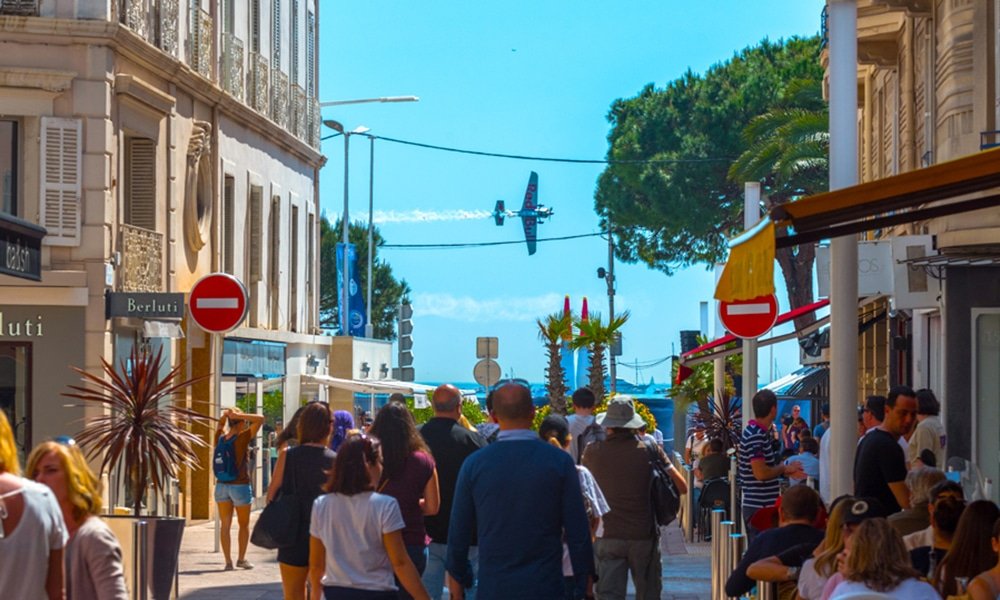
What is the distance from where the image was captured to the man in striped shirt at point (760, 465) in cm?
1452

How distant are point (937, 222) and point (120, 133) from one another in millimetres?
10881

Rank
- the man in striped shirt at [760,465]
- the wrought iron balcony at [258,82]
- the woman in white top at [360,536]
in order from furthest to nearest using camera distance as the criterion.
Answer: the wrought iron balcony at [258,82] → the man in striped shirt at [760,465] → the woman in white top at [360,536]

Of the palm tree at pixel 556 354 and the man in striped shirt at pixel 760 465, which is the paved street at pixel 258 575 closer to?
the man in striped shirt at pixel 760 465

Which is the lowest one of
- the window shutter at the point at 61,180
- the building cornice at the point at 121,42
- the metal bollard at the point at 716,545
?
the metal bollard at the point at 716,545

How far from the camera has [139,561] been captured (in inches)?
458


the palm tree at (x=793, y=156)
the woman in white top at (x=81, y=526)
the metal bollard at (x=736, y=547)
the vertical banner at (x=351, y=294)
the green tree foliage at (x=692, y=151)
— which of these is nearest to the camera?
the woman in white top at (x=81, y=526)

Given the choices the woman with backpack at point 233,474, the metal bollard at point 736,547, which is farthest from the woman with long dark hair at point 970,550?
the woman with backpack at point 233,474

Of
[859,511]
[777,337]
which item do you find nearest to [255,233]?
[777,337]

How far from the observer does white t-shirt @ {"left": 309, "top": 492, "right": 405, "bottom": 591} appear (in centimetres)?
928

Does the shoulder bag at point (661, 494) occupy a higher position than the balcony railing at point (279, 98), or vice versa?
the balcony railing at point (279, 98)

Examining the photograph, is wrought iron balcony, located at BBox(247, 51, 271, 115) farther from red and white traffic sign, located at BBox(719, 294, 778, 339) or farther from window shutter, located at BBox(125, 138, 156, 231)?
red and white traffic sign, located at BBox(719, 294, 778, 339)

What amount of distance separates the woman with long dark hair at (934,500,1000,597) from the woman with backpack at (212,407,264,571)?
466 inches

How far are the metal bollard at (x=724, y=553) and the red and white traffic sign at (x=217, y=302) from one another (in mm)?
7075

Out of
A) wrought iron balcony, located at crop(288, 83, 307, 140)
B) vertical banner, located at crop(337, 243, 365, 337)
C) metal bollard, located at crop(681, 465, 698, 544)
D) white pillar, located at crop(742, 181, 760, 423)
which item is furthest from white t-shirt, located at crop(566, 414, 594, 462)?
vertical banner, located at crop(337, 243, 365, 337)
